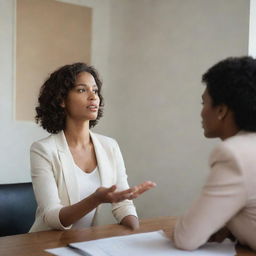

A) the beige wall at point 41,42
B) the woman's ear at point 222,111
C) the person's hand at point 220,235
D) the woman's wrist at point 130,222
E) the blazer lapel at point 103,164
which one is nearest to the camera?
the woman's ear at point 222,111

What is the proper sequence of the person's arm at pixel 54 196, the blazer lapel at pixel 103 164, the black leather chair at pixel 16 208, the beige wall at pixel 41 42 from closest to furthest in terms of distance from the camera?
the person's arm at pixel 54 196 → the blazer lapel at pixel 103 164 → the black leather chair at pixel 16 208 → the beige wall at pixel 41 42

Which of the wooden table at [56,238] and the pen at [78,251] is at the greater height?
the pen at [78,251]

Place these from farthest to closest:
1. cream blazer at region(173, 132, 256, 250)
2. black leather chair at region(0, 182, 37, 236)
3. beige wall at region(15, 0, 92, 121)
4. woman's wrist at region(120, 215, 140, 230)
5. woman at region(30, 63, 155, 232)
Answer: beige wall at region(15, 0, 92, 121), black leather chair at region(0, 182, 37, 236), woman at region(30, 63, 155, 232), woman's wrist at region(120, 215, 140, 230), cream blazer at region(173, 132, 256, 250)

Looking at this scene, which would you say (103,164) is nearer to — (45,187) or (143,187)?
(45,187)

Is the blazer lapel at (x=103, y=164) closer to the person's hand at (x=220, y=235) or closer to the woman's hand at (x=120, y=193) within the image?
the woman's hand at (x=120, y=193)

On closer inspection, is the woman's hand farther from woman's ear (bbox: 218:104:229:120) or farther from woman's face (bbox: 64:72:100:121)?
woman's face (bbox: 64:72:100:121)

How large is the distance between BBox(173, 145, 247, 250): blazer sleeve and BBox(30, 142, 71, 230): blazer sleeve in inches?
25.7

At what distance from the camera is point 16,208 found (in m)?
2.63

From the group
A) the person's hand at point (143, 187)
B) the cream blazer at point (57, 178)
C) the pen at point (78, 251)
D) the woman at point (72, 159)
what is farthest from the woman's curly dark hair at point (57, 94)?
the pen at point (78, 251)

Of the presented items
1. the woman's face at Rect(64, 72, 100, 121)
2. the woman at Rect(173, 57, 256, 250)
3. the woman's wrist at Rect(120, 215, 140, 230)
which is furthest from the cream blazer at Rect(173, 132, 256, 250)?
the woman's face at Rect(64, 72, 100, 121)

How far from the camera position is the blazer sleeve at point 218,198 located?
3.60 feet

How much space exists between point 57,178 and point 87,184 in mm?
157

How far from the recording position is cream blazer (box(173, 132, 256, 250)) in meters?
1.10

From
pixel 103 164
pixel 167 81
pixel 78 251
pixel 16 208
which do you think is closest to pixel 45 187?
pixel 103 164
